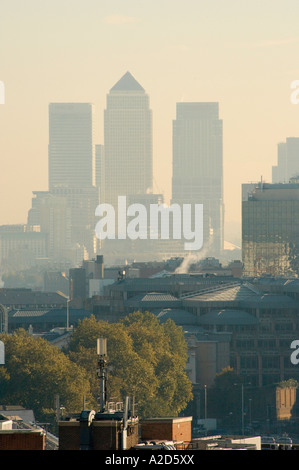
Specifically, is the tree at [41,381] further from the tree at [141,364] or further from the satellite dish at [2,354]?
the tree at [141,364]

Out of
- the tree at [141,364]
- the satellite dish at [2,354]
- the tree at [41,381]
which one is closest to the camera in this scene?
the tree at [41,381]

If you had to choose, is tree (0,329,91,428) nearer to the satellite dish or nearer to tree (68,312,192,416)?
the satellite dish

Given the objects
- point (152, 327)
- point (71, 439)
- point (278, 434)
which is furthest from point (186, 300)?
point (71, 439)

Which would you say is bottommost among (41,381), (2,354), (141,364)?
(41,381)

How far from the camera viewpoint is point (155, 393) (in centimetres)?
12219

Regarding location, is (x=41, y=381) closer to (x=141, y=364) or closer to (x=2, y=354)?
(x=2, y=354)

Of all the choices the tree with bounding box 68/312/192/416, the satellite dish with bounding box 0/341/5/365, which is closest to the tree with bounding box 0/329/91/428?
the satellite dish with bounding box 0/341/5/365

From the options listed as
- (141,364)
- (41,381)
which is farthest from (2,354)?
(141,364)

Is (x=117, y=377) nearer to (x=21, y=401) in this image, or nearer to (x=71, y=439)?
(x=21, y=401)

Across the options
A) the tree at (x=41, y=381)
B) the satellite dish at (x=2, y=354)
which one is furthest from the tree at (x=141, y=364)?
the satellite dish at (x=2, y=354)

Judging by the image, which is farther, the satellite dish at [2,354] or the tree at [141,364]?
the tree at [141,364]

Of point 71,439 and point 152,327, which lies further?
point 152,327
